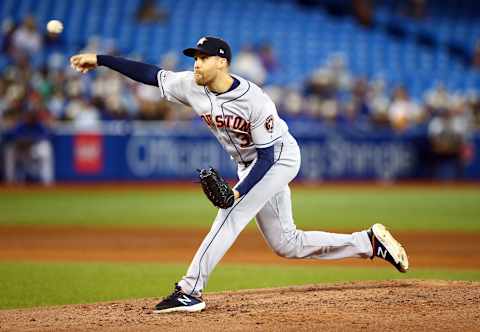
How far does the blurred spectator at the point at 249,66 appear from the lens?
733 inches

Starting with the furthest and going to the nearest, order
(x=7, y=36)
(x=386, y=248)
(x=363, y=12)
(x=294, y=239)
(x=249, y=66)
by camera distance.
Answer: (x=363, y=12), (x=249, y=66), (x=7, y=36), (x=386, y=248), (x=294, y=239)

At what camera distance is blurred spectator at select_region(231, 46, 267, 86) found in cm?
1862

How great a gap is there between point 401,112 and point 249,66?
11.6ft

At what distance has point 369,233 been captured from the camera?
6.11 meters

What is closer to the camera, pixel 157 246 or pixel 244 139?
pixel 244 139

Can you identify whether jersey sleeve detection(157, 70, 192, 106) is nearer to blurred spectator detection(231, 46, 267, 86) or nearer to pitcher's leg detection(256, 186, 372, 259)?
pitcher's leg detection(256, 186, 372, 259)

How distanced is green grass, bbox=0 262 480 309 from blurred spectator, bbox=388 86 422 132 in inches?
436

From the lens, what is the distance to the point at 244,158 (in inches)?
221

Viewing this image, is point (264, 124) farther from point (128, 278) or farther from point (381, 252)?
point (128, 278)

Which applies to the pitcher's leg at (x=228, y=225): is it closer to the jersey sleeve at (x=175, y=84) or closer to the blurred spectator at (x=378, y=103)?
the jersey sleeve at (x=175, y=84)

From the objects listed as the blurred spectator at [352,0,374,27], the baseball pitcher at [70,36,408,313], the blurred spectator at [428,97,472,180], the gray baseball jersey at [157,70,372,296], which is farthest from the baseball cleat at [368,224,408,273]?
the blurred spectator at [352,0,374,27]

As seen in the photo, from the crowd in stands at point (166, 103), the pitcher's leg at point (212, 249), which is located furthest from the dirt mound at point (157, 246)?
the crowd in stands at point (166, 103)

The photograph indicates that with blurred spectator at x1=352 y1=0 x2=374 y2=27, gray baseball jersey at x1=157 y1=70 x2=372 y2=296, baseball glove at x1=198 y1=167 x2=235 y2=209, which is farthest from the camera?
blurred spectator at x1=352 y1=0 x2=374 y2=27

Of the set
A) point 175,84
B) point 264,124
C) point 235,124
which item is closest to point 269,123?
point 264,124
